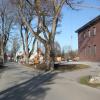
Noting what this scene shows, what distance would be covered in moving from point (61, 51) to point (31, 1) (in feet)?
325

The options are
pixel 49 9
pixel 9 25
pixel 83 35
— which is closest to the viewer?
pixel 49 9

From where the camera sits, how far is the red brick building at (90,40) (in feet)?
175

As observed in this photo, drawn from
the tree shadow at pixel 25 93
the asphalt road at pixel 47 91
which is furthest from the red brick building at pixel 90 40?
the tree shadow at pixel 25 93

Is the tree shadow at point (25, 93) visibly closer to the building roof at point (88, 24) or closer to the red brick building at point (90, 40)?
the red brick building at point (90, 40)

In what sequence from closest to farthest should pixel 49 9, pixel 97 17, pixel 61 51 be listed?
pixel 49 9
pixel 97 17
pixel 61 51

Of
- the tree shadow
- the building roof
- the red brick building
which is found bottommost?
the tree shadow

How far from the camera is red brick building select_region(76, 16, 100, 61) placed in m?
53.2

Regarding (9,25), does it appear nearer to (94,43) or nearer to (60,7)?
(94,43)

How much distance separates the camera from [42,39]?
1554 inches

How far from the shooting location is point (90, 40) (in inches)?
2253

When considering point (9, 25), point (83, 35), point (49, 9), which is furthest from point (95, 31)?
point (9, 25)

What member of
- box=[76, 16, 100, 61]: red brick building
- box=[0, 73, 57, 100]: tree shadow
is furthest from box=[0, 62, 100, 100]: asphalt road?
box=[76, 16, 100, 61]: red brick building

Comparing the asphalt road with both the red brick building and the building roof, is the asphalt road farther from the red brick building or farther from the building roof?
the building roof

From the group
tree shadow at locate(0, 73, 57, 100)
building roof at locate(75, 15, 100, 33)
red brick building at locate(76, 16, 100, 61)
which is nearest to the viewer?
tree shadow at locate(0, 73, 57, 100)
